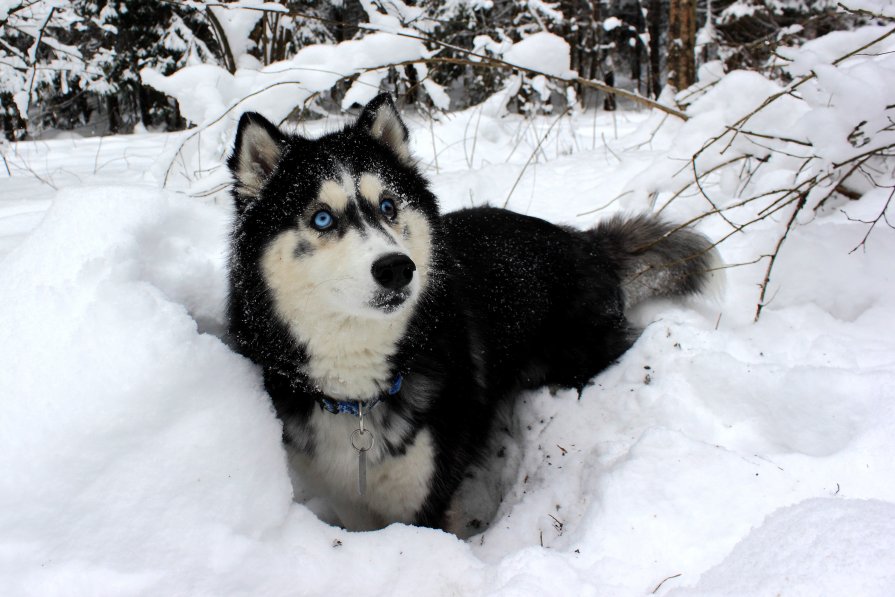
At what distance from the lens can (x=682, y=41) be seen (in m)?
6.27

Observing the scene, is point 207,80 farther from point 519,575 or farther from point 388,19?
point 519,575

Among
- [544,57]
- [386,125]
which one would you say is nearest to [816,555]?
[386,125]

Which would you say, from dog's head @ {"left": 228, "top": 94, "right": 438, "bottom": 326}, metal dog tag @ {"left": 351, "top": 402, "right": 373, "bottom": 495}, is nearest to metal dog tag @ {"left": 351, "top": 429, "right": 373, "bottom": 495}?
metal dog tag @ {"left": 351, "top": 402, "right": 373, "bottom": 495}

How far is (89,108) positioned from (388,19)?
1052 inches

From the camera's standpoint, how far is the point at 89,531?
142cm

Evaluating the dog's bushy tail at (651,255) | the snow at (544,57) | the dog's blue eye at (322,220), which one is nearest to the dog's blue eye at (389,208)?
the dog's blue eye at (322,220)

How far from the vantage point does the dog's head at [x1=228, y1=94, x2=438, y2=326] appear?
6.17 ft

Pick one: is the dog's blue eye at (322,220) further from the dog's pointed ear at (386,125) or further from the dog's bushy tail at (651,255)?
the dog's bushy tail at (651,255)

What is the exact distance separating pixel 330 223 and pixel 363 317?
37cm

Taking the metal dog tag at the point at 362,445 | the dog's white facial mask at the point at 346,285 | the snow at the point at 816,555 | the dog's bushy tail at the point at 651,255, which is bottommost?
the dog's bushy tail at the point at 651,255

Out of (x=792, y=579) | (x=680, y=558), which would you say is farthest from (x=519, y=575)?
(x=792, y=579)

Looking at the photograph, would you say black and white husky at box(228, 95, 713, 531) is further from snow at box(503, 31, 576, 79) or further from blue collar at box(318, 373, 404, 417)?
snow at box(503, 31, 576, 79)

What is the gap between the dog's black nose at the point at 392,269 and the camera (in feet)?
5.93

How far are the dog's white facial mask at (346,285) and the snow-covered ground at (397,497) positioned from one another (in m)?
0.31
